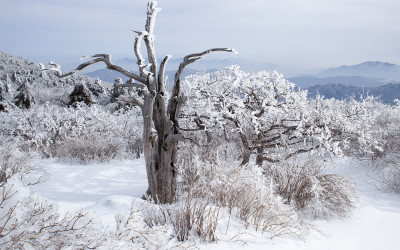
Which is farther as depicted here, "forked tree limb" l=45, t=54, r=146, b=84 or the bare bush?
the bare bush

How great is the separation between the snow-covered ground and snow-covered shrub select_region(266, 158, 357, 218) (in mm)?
229

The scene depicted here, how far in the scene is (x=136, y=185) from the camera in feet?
22.7

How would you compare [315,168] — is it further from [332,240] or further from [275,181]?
[332,240]

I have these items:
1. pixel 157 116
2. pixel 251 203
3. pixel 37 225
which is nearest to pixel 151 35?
pixel 157 116

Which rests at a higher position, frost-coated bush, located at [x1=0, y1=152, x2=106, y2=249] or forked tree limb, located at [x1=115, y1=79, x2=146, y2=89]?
forked tree limb, located at [x1=115, y1=79, x2=146, y2=89]

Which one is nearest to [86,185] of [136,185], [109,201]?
[136,185]

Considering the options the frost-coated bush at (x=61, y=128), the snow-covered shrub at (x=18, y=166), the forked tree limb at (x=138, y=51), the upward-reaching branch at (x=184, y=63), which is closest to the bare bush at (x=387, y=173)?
the upward-reaching branch at (x=184, y=63)

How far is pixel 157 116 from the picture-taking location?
5160 millimetres

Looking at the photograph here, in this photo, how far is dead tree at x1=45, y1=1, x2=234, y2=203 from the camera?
494cm

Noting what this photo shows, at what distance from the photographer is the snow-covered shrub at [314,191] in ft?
17.8

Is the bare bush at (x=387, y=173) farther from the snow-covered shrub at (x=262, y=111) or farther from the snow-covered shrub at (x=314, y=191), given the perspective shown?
the snow-covered shrub at (x=314, y=191)

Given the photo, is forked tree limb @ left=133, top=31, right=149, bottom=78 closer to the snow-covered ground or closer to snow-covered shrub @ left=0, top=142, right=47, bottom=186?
the snow-covered ground

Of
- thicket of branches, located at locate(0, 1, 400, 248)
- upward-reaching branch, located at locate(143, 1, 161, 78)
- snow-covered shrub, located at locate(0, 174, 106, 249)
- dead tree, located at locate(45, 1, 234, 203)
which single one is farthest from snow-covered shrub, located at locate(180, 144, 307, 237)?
upward-reaching branch, located at locate(143, 1, 161, 78)

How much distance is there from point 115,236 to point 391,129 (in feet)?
31.6
